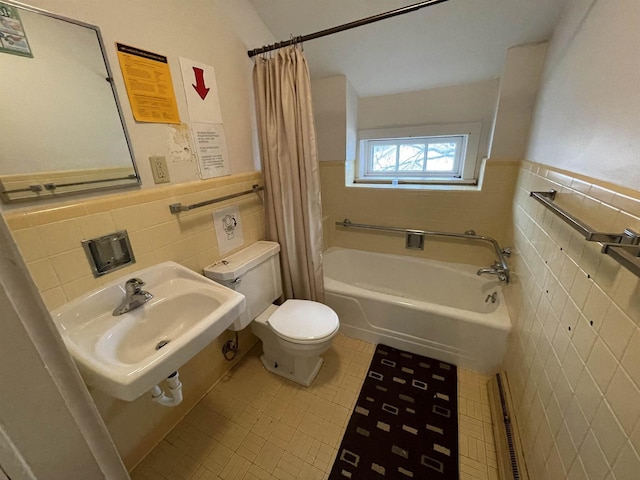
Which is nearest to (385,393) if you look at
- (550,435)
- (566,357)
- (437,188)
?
(550,435)

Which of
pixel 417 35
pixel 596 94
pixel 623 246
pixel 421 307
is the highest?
pixel 417 35

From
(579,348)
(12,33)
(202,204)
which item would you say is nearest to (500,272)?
(579,348)

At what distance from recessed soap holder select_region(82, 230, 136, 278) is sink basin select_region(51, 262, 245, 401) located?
0.06 meters

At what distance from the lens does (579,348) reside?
2.53ft

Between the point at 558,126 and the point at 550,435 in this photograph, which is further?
the point at 558,126

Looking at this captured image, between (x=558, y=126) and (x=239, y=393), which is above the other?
(x=558, y=126)

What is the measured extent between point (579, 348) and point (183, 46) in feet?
6.07

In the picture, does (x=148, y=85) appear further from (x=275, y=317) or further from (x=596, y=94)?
(x=596, y=94)

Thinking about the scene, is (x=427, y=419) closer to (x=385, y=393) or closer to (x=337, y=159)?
(x=385, y=393)

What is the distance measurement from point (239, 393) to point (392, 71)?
2.36 m

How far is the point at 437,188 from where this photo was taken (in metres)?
2.08

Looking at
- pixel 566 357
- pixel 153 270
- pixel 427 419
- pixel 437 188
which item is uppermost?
pixel 437 188

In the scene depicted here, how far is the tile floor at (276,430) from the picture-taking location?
1.16 m

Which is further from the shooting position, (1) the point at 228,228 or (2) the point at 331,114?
(2) the point at 331,114
